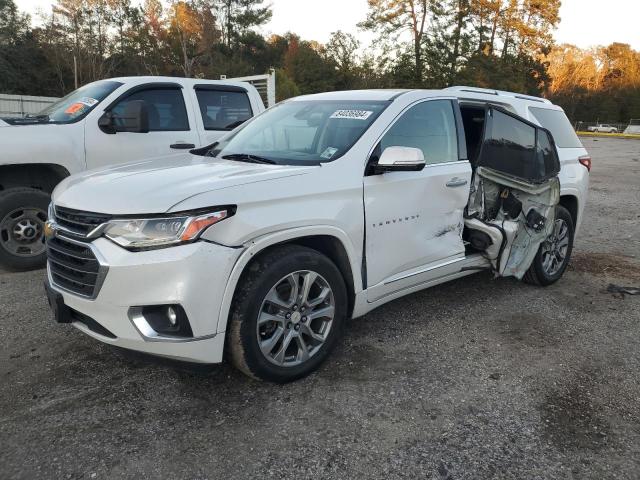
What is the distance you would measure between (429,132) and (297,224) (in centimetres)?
154

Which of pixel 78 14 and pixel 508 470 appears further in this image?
pixel 78 14

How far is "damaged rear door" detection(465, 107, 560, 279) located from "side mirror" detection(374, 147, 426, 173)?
1.18 m

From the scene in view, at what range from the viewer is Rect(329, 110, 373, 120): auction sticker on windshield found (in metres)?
3.57

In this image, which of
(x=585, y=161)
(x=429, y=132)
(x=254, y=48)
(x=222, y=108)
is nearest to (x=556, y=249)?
A: (x=585, y=161)

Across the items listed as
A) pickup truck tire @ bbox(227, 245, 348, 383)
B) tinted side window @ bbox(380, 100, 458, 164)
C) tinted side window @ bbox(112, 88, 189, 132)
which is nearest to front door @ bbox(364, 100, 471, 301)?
tinted side window @ bbox(380, 100, 458, 164)

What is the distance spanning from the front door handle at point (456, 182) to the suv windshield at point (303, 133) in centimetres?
78

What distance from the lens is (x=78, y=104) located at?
18.3ft

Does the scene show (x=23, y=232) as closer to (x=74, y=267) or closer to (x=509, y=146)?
(x=74, y=267)

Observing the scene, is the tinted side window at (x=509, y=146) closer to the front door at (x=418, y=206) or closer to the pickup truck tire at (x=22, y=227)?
the front door at (x=418, y=206)

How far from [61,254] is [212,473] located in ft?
4.89

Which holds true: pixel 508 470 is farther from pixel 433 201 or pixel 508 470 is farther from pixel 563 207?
pixel 563 207

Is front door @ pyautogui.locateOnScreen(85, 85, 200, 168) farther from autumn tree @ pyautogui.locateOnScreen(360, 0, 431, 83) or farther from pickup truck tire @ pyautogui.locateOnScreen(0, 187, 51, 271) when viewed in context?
autumn tree @ pyautogui.locateOnScreen(360, 0, 431, 83)

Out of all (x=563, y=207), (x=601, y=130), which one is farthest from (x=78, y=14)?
(x=601, y=130)

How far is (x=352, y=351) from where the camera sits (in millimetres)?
3535
